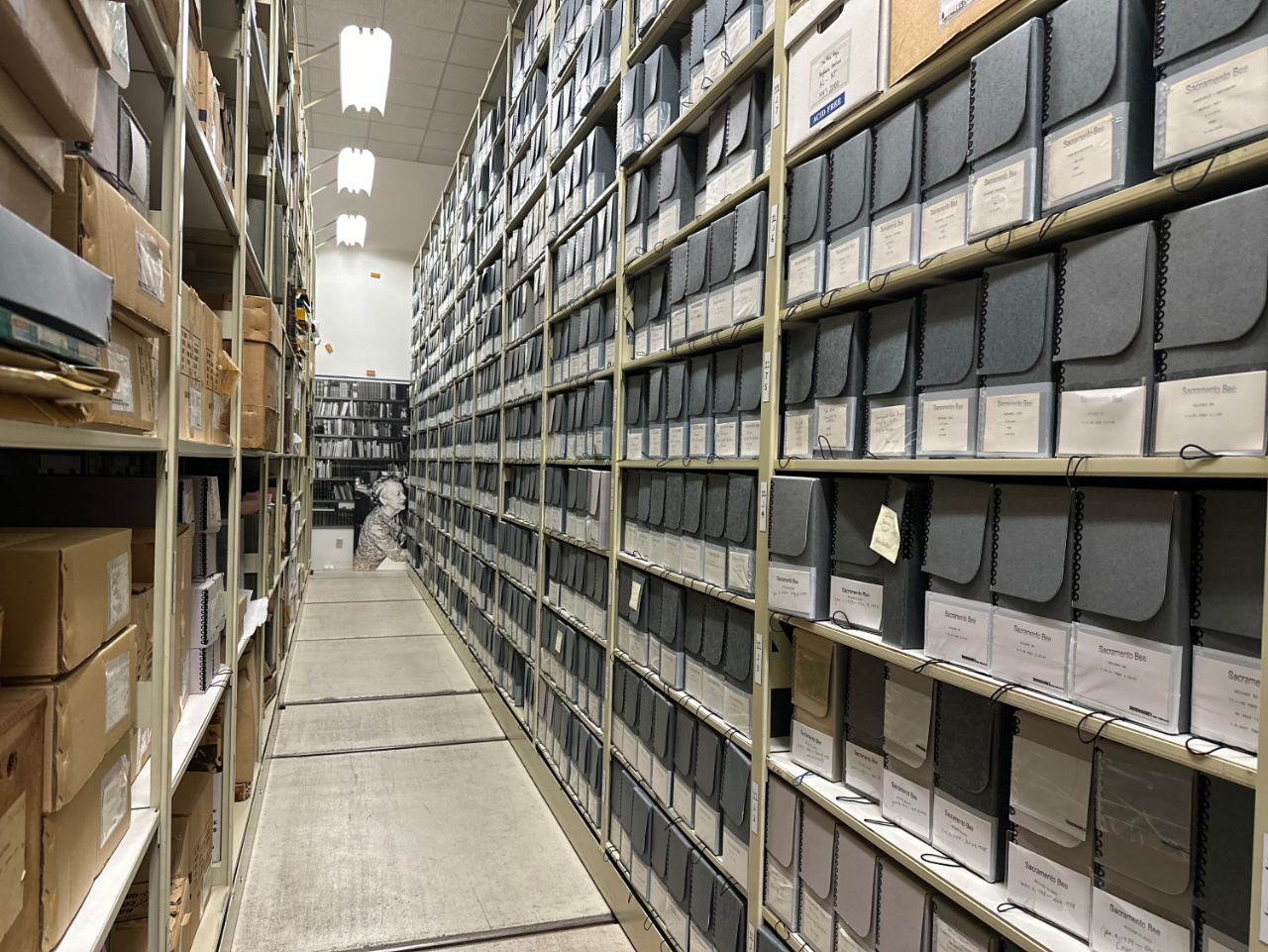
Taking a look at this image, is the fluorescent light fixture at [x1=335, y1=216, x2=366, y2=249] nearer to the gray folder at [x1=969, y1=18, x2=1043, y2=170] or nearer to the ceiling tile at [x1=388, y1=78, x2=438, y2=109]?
the ceiling tile at [x1=388, y1=78, x2=438, y2=109]

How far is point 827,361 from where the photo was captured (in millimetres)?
1405

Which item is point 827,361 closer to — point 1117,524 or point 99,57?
point 1117,524

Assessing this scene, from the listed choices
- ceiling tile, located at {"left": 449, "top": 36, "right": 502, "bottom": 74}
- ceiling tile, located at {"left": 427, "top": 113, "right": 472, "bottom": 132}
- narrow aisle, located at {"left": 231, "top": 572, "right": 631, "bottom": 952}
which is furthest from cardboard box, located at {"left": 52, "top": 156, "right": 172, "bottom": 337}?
ceiling tile, located at {"left": 427, "top": 113, "right": 472, "bottom": 132}

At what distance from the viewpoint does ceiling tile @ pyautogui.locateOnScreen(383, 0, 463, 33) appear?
491cm

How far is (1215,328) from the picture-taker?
2.60ft

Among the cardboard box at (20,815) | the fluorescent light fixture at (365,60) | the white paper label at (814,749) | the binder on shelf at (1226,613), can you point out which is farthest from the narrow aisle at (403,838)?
the fluorescent light fixture at (365,60)

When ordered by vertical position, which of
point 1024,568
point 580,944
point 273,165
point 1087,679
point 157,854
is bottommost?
point 580,944

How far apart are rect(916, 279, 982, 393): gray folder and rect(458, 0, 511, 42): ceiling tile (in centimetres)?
482

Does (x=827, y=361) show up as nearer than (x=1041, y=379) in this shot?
No

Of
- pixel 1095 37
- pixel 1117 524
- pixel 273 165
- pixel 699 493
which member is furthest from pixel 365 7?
pixel 1117 524

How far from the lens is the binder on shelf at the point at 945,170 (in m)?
1.13

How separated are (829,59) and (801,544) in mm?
880

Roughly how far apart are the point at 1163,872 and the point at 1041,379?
1.91 ft

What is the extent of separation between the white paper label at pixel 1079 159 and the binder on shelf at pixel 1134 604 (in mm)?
371
